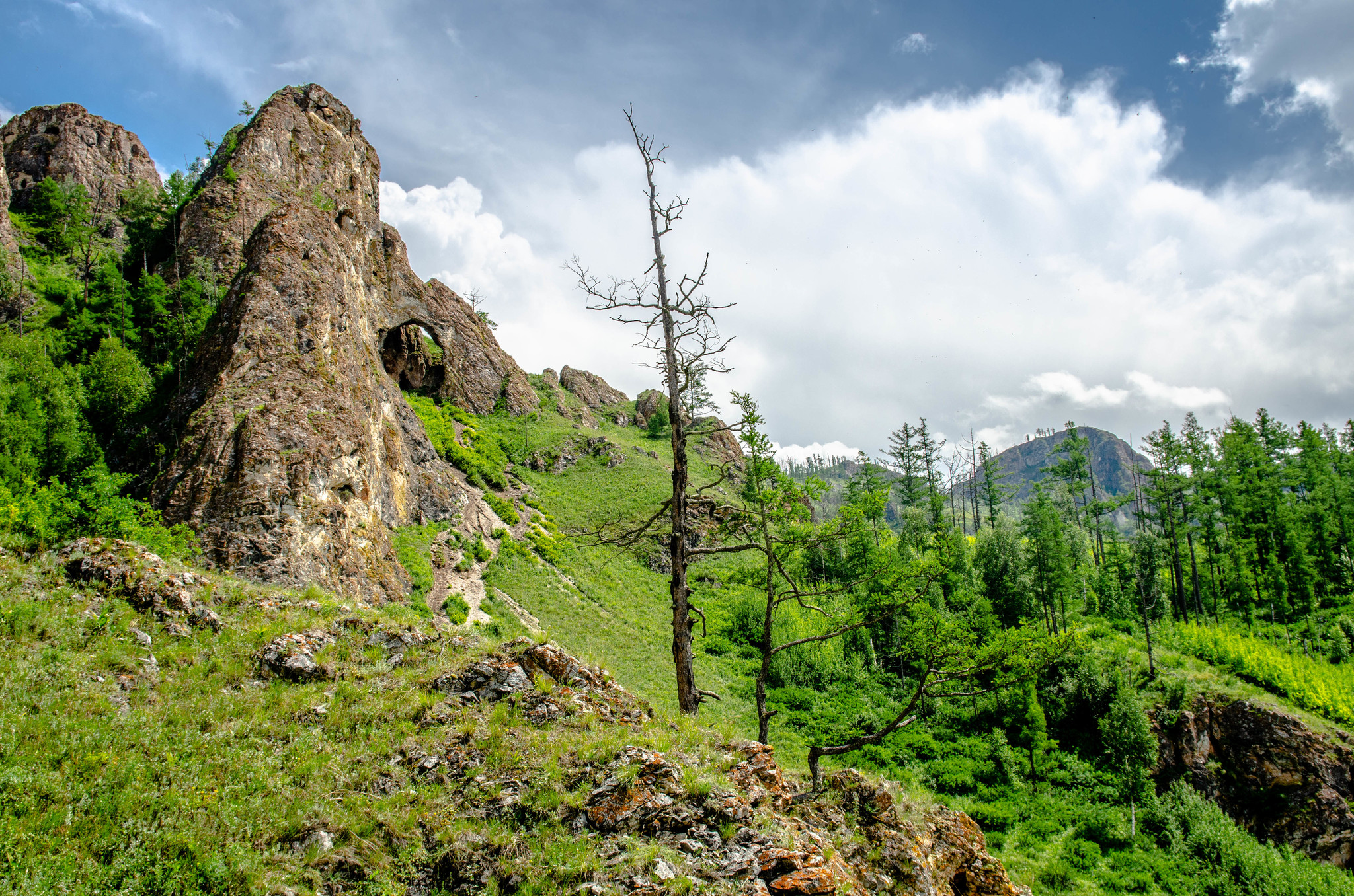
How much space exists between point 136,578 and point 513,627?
14.9 m

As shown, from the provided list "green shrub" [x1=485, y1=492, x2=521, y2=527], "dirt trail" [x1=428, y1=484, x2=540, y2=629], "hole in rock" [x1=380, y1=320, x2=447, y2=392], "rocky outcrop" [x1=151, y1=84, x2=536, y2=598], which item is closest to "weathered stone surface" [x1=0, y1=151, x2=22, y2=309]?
"rocky outcrop" [x1=151, y1=84, x2=536, y2=598]

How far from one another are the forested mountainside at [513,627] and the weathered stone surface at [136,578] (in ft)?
0.18

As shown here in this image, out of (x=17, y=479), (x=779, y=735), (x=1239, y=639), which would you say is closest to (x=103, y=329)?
(x=17, y=479)

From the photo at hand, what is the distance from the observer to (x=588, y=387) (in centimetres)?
8238

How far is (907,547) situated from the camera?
45344 millimetres

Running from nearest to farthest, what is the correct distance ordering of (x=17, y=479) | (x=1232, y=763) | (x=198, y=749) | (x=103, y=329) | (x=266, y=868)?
(x=266, y=868) < (x=198, y=749) < (x=17, y=479) < (x=1232, y=763) < (x=103, y=329)

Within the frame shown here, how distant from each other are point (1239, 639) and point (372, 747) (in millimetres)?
46631

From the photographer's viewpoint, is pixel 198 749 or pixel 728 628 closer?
pixel 198 749

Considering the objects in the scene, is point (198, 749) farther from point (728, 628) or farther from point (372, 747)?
point (728, 628)

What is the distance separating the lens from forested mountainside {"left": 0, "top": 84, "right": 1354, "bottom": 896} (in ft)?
16.9

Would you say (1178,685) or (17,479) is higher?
(17,479)

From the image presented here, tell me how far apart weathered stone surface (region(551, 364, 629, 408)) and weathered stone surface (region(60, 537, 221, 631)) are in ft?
230

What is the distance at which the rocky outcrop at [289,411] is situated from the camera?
50.1ft

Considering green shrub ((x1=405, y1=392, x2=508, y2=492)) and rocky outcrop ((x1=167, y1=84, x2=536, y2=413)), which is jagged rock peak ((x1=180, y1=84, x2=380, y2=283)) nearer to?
rocky outcrop ((x1=167, y1=84, x2=536, y2=413))
